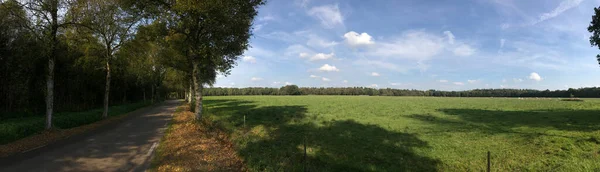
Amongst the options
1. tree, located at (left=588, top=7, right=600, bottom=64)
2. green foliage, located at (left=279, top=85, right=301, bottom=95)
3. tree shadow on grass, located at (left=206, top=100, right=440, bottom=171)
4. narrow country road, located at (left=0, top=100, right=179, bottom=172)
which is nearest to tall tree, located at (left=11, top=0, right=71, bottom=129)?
narrow country road, located at (left=0, top=100, right=179, bottom=172)

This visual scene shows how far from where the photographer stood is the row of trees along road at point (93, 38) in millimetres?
16312

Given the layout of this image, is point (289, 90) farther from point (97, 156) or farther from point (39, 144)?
point (97, 156)

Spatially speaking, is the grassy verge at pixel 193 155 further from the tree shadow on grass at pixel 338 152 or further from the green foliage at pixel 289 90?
the green foliage at pixel 289 90

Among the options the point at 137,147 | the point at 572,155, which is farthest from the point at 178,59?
the point at 572,155

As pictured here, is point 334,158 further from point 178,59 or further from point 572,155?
point 178,59

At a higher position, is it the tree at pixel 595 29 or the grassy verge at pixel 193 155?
the tree at pixel 595 29

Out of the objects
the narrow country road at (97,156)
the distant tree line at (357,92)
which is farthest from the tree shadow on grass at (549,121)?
the distant tree line at (357,92)

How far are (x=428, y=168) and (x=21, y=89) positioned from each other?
32707 mm

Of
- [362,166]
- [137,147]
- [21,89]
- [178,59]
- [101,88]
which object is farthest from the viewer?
[101,88]

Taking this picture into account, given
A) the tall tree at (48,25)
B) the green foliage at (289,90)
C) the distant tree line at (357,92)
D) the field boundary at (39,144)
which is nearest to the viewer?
the field boundary at (39,144)

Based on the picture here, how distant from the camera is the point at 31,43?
17078 millimetres

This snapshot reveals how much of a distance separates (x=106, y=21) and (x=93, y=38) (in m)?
3.17

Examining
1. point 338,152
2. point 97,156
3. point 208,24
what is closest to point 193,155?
point 97,156

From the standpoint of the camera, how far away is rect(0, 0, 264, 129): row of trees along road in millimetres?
16312
